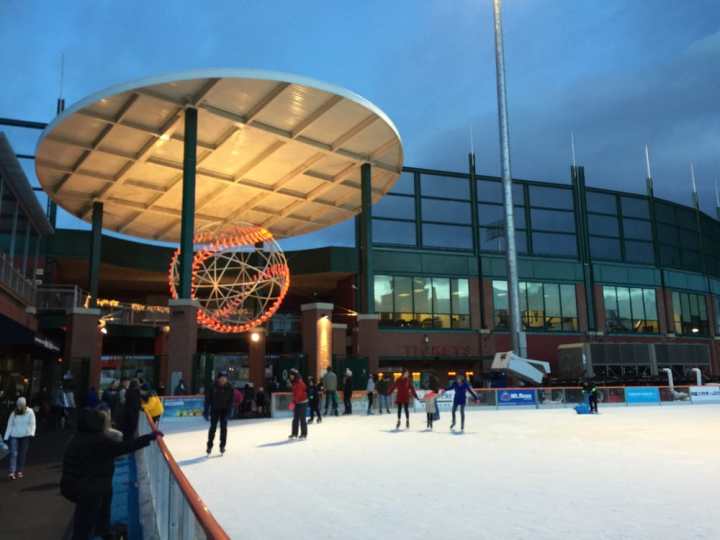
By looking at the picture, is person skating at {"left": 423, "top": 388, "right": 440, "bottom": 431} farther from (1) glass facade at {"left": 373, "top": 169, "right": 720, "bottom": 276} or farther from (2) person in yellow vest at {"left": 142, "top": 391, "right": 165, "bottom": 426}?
(1) glass facade at {"left": 373, "top": 169, "right": 720, "bottom": 276}

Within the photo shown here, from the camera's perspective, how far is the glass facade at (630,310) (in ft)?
179

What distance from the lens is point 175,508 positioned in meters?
4.99

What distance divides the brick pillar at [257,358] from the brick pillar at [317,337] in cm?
722

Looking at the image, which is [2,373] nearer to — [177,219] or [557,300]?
[177,219]

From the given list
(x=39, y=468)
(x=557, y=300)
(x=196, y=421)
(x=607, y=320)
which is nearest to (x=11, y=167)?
(x=196, y=421)

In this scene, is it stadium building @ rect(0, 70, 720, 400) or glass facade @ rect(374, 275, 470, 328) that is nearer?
stadium building @ rect(0, 70, 720, 400)

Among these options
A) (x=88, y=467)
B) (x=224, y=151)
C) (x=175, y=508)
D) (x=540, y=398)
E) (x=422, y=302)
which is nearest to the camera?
(x=175, y=508)

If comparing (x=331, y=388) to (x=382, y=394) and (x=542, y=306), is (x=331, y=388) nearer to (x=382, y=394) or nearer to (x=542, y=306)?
(x=382, y=394)

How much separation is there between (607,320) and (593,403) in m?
28.9

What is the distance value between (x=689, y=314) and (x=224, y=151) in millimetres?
46501

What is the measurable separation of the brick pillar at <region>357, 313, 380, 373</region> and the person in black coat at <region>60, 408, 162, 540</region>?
1209 inches

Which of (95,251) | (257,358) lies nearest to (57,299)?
(95,251)

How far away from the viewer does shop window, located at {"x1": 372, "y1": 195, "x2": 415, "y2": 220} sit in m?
51.4

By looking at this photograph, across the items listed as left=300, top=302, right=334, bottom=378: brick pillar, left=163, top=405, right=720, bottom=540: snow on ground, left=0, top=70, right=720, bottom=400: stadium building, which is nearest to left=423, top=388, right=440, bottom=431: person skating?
left=163, top=405, right=720, bottom=540: snow on ground
